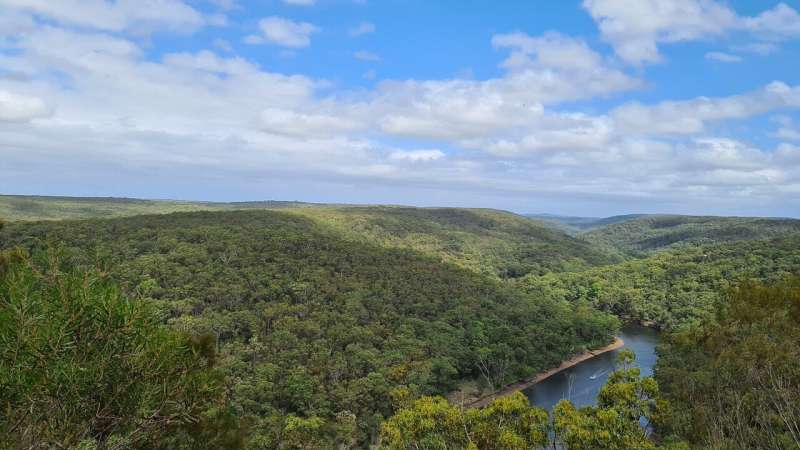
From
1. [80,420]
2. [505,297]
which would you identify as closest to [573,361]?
[505,297]

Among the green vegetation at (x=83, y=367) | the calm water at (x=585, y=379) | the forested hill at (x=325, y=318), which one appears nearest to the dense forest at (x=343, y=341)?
the green vegetation at (x=83, y=367)

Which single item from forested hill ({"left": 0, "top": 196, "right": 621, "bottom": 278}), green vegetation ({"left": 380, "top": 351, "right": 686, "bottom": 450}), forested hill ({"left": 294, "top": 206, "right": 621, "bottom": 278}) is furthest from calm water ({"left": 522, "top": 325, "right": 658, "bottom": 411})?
forested hill ({"left": 294, "top": 206, "right": 621, "bottom": 278})

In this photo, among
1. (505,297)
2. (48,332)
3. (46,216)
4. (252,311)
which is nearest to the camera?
(48,332)

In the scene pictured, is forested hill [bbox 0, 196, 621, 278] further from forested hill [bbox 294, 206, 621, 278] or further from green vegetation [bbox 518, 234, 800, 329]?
green vegetation [bbox 518, 234, 800, 329]

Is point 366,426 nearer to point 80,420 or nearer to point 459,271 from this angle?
point 80,420

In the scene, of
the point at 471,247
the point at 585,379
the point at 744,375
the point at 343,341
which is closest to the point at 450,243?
the point at 471,247

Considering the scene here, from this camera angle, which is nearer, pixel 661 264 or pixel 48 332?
pixel 48 332
